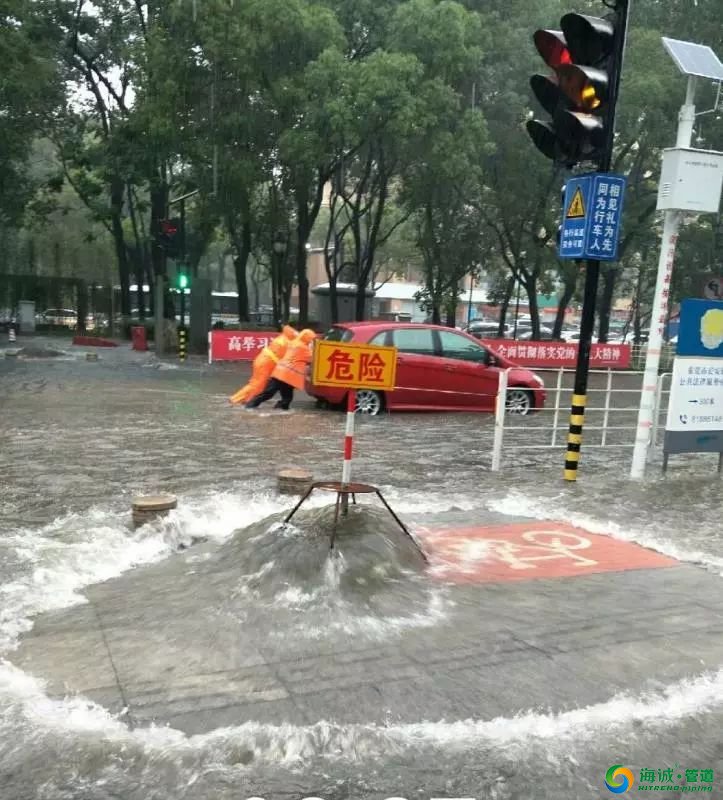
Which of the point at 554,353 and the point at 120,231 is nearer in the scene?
the point at 554,353

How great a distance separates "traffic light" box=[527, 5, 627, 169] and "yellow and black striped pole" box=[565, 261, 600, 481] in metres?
1.20

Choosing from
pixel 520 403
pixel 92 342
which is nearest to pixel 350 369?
pixel 520 403

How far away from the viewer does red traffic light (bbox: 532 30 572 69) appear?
7117 mm

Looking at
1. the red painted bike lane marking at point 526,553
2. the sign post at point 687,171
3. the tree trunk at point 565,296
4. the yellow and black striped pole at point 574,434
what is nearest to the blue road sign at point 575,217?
the sign post at point 687,171

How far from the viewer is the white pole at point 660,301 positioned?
8.02m

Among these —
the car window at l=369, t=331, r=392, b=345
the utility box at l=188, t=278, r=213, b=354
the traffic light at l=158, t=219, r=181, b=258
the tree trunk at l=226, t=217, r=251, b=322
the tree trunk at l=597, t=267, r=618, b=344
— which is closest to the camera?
the car window at l=369, t=331, r=392, b=345

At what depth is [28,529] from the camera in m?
6.12

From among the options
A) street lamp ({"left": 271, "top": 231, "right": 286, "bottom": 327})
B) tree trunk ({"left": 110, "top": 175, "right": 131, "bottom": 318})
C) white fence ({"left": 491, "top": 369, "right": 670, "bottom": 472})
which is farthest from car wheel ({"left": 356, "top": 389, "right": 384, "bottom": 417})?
tree trunk ({"left": 110, "top": 175, "right": 131, "bottom": 318})

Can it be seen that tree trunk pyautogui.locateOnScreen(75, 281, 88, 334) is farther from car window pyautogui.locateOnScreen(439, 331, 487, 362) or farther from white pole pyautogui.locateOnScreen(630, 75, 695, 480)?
white pole pyautogui.locateOnScreen(630, 75, 695, 480)

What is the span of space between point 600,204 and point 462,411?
654cm

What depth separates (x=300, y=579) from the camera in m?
4.81

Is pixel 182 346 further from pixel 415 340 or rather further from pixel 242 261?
pixel 415 340

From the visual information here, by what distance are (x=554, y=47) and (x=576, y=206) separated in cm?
147

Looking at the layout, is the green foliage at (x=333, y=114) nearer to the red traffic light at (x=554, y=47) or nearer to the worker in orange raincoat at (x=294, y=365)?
the worker in orange raincoat at (x=294, y=365)
